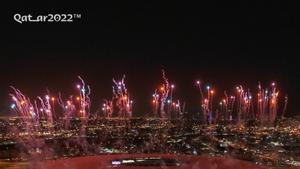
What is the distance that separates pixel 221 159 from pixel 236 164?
67 cm

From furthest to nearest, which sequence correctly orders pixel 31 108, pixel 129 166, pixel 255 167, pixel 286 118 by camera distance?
pixel 286 118 < pixel 31 108 < pixel 129 166 < pixel 255 167

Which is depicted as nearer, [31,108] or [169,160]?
[169,160]

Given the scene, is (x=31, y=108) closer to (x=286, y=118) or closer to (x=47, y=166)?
(x=47, y=166)

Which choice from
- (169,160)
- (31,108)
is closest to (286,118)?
(31,108)

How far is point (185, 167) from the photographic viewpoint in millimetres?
15688

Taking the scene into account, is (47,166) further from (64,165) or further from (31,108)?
(31,108)

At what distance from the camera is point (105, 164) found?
51.5 ft

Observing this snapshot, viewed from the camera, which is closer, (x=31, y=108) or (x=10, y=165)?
(x=10, y=165)

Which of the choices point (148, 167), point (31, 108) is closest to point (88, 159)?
point (148, 167)

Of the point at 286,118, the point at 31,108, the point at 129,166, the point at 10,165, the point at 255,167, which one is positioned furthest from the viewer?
the point at 286,118

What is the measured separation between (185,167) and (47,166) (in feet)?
13.8

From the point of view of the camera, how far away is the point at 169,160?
16.5 meters

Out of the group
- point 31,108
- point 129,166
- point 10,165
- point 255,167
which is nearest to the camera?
point 255,167

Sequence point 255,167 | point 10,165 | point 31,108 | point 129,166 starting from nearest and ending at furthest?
point 255,167, point 129,166, point 10,165, point 31,108
